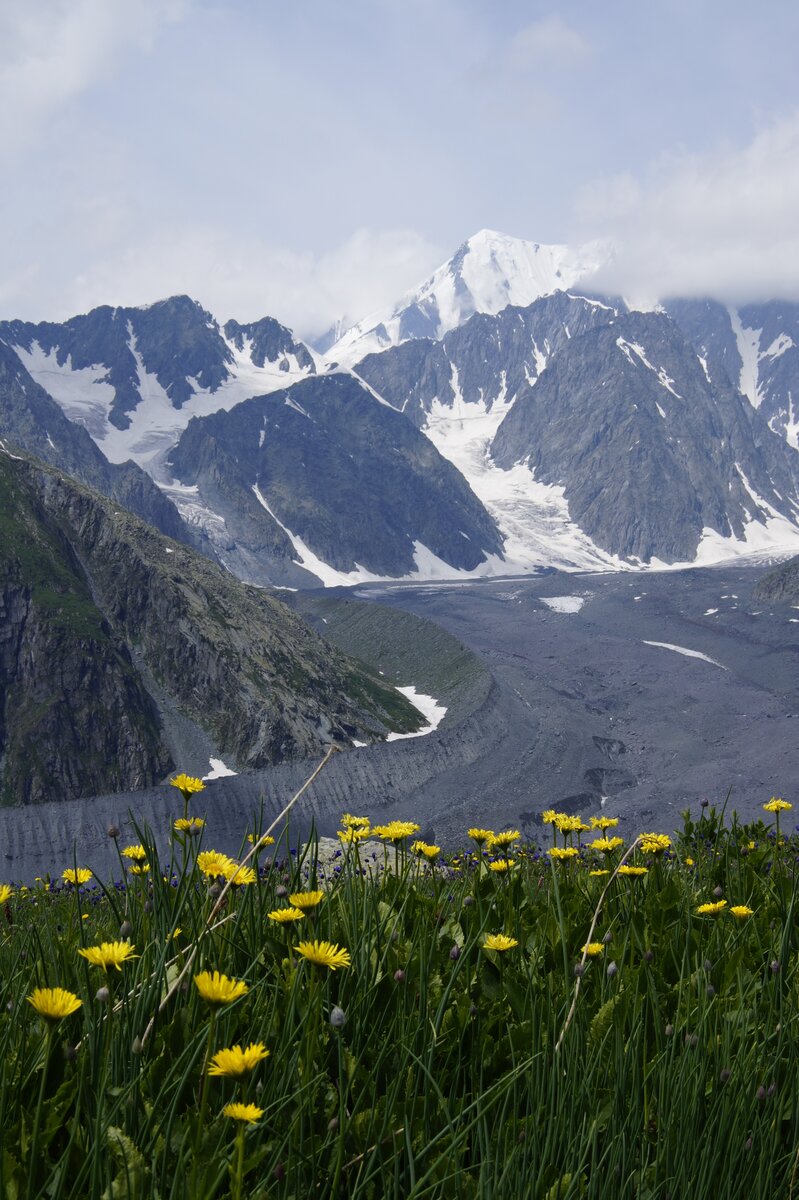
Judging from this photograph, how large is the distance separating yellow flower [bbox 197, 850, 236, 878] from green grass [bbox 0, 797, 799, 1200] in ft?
0.29

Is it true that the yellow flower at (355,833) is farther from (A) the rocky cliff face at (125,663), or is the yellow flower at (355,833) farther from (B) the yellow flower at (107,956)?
(A) the rocky cliff face at (125,663)

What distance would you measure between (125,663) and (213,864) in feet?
314

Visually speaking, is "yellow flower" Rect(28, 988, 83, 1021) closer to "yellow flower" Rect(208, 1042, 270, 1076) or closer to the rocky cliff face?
"yellow flower" Rect(208, 1042, 270, 1076)

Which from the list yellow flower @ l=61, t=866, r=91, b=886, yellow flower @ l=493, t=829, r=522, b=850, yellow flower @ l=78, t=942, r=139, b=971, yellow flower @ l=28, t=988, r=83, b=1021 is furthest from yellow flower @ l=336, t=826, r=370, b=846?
yellow flower @ l=28, t=988, r=83, b=1021

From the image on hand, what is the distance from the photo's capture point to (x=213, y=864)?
3.31 metres

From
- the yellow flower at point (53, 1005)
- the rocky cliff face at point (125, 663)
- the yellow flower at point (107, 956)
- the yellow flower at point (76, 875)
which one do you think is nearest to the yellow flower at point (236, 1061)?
the yellow flower at point (53, 1005)

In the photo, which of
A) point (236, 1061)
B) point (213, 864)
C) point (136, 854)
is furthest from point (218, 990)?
point (136, 854)

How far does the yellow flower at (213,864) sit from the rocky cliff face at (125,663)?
267ft

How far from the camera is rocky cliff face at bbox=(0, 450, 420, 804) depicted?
8331 cm

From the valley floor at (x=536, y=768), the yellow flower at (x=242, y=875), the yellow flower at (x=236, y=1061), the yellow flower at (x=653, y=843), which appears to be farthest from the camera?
the valley floor at (x=536, y=768)

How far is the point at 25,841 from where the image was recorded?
7025 centimetres

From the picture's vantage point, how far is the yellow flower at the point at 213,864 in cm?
321

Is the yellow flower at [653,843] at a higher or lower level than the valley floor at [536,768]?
higher

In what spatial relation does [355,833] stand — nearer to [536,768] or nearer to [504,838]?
[504,838]
